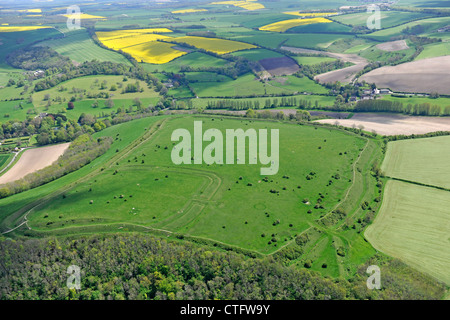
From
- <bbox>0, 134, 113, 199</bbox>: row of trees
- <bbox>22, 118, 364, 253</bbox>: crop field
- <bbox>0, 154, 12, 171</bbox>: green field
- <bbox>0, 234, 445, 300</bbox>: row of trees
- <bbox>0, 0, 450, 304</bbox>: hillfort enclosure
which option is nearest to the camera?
<bbox>0, 234, 445, 300</bbox>: row of trees

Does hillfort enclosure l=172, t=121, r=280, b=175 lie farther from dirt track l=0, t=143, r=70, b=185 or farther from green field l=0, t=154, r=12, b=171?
green field l=0, t=154, r=12, b=171

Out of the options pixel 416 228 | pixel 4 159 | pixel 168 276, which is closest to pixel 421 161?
pixel 416 228

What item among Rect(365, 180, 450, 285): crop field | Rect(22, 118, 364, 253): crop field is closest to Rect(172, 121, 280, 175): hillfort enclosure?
Rect(22, 118, 364, 253): crop field

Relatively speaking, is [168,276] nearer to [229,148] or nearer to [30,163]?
[229,148]

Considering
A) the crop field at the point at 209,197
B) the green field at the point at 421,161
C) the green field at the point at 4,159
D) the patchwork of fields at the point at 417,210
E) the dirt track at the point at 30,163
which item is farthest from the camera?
the green field at the point at 4,159

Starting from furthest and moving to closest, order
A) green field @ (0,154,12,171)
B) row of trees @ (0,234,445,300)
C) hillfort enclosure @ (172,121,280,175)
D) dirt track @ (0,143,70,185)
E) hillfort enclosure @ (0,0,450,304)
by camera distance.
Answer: green field @ (0,154,12,171) → dirt track @ (0,143,70,185) → hillfort enclosure @ (172,121,280,175) → hillfort enclosure @ (0,0,450,304) → row of trees @ (0,234,445,300)

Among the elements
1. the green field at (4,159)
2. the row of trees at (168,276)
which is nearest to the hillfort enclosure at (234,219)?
Result: the row of trees at (168,276)

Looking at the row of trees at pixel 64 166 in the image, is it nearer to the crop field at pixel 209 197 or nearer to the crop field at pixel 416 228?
the crop field at pixel 209 197
